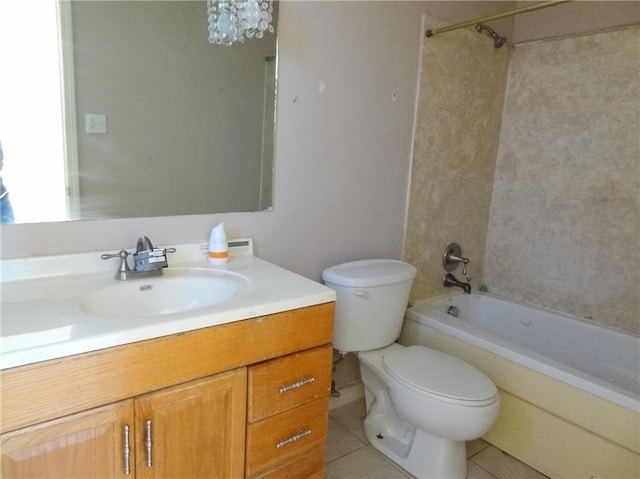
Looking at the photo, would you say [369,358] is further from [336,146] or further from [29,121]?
[29,121]

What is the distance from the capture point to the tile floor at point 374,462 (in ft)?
5.46

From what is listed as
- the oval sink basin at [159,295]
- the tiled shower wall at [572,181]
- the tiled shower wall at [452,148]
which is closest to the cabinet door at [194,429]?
the oval sink basin at [159,295]

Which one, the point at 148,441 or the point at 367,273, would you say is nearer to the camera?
the point at 148,441

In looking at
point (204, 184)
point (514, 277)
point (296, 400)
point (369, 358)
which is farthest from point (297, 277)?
point (514, 277)

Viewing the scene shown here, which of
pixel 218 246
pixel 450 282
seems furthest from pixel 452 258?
pixel 218 246

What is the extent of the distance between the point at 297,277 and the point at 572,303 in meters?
1.70

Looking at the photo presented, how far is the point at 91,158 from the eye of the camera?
1.30 meters

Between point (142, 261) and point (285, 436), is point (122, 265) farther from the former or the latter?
point (285, 436)

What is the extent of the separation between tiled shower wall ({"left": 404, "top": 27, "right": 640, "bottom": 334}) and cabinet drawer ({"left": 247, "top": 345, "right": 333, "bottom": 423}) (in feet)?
3.27

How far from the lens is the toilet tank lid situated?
1646 mm

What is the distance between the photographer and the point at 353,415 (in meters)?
2.02

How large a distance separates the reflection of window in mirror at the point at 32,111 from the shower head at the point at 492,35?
72.2 inches

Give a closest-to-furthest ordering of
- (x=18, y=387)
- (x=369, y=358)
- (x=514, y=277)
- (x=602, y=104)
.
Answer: (x=18, y=387)
(x=369, y=358)
(x=602, y=104)
(x=514, y=277)

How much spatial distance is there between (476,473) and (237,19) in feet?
6.16
